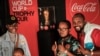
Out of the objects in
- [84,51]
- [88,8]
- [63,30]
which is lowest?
[84,51]

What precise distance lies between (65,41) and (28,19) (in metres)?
0.24

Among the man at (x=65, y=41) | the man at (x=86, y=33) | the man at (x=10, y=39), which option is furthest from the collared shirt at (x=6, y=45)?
the man at (x=86, y=33)

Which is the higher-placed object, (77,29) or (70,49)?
(77,29)

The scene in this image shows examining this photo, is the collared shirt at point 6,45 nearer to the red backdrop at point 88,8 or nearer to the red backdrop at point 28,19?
the red backdrop at point 28,19

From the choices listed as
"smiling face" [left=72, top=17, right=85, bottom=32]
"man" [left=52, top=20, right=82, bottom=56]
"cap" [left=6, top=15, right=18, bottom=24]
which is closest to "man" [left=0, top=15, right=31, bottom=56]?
"cap" [left=6, top=15, right=18, bottom=24]

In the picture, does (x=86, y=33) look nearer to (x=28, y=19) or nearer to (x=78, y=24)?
(x=78, y=24)

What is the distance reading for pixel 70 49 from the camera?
127 centimetres

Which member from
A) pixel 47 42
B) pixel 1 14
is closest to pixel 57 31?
pixel 47 42

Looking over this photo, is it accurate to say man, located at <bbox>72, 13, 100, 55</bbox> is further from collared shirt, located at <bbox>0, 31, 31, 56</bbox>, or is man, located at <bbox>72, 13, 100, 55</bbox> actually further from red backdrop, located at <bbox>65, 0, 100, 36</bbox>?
collared shirt, located at <bbox>0, 31, 31, 56</bbox>

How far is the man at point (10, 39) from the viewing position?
4.14 ft

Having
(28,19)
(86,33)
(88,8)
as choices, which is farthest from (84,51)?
(28,19)

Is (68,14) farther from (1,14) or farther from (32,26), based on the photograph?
(1,14)

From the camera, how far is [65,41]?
50.2 inches

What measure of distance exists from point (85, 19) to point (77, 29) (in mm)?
75
